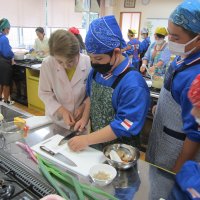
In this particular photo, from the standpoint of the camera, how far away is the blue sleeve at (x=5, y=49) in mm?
3625

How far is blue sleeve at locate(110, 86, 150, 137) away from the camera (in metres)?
0.95

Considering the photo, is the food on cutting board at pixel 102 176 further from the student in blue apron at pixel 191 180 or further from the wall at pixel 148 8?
the wall at pixel 148 8

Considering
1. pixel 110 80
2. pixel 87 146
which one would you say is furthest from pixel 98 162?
pixel 110 80

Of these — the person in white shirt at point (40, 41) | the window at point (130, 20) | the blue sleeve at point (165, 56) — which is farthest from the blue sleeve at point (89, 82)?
the window at point (130, 20)

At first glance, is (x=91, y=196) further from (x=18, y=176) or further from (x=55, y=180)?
(x=18, y=176)

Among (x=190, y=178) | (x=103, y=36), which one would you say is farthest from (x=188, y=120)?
(x=103, y=36)

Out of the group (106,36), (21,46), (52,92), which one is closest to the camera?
(106,36)

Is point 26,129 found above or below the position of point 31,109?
above

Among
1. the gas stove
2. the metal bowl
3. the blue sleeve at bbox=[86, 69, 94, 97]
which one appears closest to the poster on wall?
the blue sleeve at bbox=[86, 69, 94, 97]

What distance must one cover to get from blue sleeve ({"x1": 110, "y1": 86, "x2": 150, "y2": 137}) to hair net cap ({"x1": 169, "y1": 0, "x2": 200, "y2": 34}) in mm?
307

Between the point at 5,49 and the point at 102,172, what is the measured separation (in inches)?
136

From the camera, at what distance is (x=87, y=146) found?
1.01m

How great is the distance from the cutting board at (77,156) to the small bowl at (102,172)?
32 millimetres

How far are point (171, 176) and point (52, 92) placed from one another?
2.88 ft
